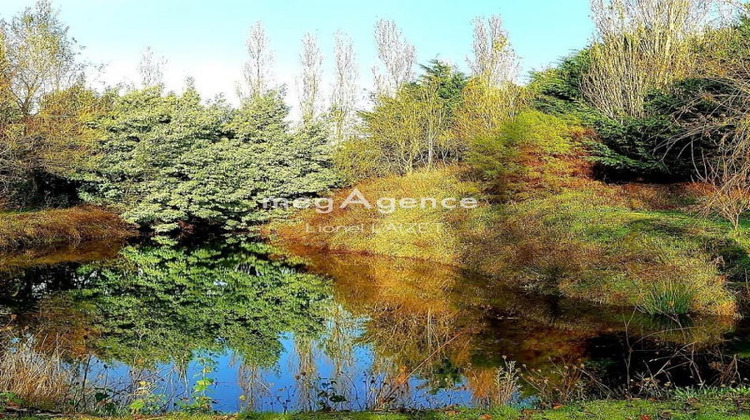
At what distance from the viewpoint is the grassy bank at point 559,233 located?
1099 centimetres

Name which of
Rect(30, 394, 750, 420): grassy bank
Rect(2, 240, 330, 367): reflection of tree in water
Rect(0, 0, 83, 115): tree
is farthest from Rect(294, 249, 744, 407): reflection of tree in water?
Rect(0, 0, 83, 115): tree

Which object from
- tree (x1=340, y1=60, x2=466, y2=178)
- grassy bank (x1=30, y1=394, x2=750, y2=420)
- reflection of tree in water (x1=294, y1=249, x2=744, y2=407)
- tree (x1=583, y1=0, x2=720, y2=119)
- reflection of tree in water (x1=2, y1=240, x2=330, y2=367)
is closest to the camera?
grassy bank (x1=30, y1=394, x2=750, y2=420)

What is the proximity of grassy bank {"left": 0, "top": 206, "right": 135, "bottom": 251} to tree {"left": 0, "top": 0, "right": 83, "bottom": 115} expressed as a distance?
14.0ft

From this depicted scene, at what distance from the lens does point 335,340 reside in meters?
9.40

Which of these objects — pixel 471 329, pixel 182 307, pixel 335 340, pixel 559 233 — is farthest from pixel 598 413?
pixel 559 233

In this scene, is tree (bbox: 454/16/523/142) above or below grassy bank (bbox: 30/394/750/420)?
above

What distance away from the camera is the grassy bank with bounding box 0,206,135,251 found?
64.6 feet

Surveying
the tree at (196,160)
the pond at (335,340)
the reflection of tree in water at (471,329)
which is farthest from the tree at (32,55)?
the reflection of tree in water at (471,329)

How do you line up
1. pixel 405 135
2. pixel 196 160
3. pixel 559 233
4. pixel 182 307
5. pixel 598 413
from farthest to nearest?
1. pixel 196 160
2. pixel 405 135
3. pixel 559 233
4. pixel 182 307
5. pixel 598 413

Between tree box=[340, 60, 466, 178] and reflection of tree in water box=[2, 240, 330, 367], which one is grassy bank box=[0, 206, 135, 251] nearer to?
reflection of tree in water box=[2, 240, 330, 367]

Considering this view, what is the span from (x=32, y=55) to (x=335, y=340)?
786 inches

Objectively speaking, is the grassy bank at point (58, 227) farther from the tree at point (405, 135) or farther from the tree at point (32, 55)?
the tree at point (405, 135)

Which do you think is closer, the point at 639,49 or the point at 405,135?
the point at 639,49

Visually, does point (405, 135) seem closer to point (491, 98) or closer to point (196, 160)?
point (491, 98)
